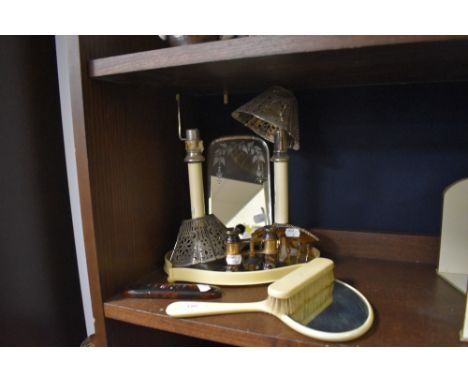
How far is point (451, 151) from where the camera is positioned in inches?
26.3

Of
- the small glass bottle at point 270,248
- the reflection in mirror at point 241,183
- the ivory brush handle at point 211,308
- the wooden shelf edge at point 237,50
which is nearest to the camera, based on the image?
the wooden shelf edge at point 237,50

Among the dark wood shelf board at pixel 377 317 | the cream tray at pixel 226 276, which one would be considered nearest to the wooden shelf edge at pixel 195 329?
the dark wood shelf board at pixel 377 317

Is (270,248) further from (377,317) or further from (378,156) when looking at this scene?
(378,156)

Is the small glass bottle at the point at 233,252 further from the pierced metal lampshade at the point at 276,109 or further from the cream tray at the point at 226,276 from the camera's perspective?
the pierced metal lampshade at the point at 276,109

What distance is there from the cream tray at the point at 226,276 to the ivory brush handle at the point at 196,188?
109 mm

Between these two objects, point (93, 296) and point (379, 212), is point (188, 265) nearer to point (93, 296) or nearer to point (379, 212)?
point (93, 296)

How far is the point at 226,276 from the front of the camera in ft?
1.94

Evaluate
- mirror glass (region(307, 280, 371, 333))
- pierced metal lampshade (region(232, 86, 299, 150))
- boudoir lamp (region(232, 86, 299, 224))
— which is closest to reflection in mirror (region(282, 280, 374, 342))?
mirror glass (region(307, 280, 371, 333))

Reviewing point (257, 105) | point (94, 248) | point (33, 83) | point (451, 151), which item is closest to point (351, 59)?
point (257, 105)

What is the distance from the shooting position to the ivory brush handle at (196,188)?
2.14 ft

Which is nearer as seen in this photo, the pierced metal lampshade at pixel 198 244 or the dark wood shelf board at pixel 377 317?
the dark wood shelf board at pixel 377 317

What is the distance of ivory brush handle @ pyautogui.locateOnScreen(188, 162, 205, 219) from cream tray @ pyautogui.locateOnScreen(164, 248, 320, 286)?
0.11 metres

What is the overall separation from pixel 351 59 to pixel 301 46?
0.10 meters

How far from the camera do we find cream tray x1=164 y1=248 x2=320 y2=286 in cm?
59
